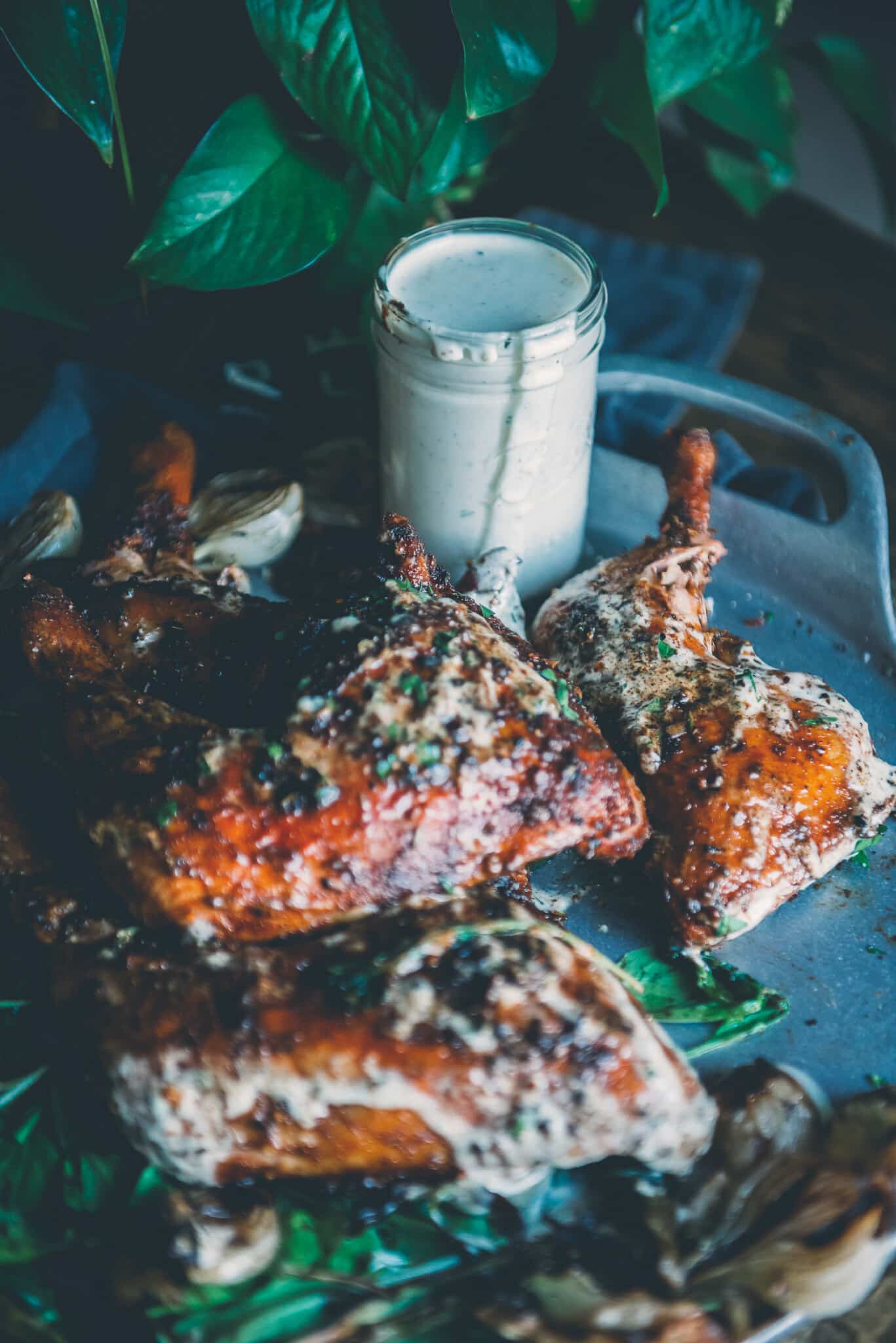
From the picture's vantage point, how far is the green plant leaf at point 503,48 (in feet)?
6.12

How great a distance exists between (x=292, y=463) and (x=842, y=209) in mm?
2656

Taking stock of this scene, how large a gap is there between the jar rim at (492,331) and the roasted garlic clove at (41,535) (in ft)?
2.29

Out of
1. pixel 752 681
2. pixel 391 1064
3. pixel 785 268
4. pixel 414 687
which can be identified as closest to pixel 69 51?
pixel 414 687

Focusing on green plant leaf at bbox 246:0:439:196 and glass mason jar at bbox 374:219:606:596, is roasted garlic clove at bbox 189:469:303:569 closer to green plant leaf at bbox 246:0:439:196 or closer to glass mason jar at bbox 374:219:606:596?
glass mason jar at bbox 374:219:606:596

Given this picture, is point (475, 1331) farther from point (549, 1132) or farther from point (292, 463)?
point (292, 463)

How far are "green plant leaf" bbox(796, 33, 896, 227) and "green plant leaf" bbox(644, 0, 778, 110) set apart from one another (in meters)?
0.82

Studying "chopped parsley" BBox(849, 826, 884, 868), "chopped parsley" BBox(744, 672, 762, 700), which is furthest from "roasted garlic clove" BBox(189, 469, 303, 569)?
"chopped parsley" BBox(849, 826, 884, 868)

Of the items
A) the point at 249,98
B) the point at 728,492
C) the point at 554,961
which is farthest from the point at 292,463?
the point at 554,961

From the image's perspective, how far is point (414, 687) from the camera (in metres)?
1.48

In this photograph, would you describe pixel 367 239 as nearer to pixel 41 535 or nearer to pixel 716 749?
pixel 41 535

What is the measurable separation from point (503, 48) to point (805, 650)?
120 centimetres

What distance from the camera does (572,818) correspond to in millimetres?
1515

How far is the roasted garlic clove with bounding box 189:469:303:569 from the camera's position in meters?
2.18

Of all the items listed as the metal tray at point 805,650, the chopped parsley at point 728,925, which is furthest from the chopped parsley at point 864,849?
the chopped parsley at point 728,925
